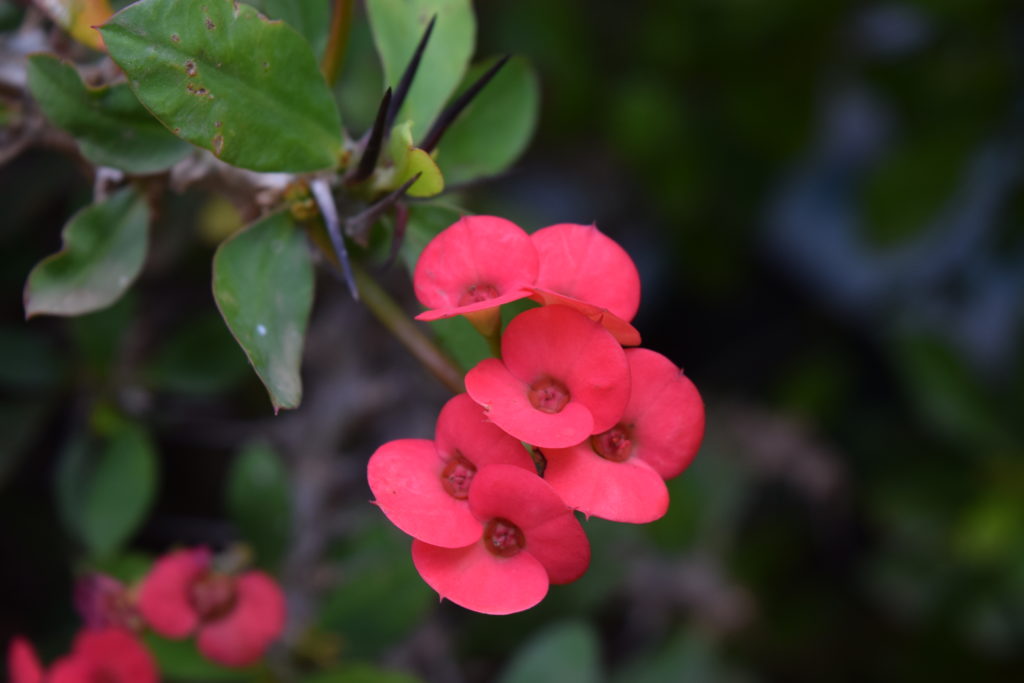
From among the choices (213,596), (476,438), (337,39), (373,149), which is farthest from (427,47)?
(213,596)

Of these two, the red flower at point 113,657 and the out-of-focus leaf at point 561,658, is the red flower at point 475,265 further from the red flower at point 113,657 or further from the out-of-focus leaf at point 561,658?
the out-of-focus leaf at point 561,658

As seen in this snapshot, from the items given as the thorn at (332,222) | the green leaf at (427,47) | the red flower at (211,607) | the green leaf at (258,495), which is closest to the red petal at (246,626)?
the red flower at (211,607)

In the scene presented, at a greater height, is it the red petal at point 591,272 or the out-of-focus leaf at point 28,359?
the red petal at point 591,272

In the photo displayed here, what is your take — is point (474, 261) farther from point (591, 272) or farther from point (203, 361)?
point (203, 361)

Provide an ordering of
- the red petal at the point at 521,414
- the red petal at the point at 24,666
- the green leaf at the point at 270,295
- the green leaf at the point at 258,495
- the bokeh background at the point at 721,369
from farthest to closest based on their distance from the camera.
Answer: the bokeh background at the point at 721,369 → the green leaf at the point at 258,495 → the red petal at the point at 24,666 → the green leaf at the point at 270,295 → the red petal at the point at 521,414

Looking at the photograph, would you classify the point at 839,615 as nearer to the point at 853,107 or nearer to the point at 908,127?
the point at 908,127

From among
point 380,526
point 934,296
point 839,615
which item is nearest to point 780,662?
point 839,615

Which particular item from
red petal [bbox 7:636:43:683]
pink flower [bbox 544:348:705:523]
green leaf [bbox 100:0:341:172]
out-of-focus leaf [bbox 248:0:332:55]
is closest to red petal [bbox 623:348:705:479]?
pink flower [bbox 544:348:705:523]
